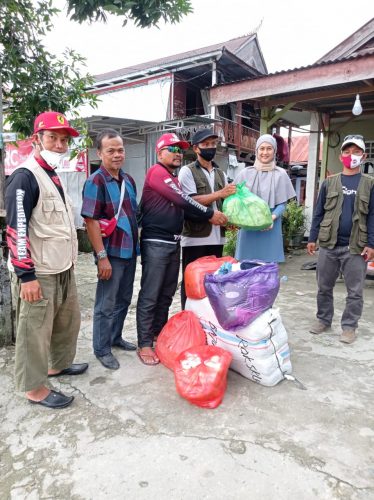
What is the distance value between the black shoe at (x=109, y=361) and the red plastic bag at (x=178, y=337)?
0.33 meters

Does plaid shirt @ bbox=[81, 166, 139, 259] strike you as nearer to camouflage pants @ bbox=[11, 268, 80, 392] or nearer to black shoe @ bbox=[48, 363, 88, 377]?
camouflage pants @ bbox=[11, 268, 80, 392]

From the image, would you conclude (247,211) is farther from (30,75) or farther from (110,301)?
(30,75)

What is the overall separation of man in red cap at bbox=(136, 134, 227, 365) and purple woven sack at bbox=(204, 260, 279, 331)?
51cm

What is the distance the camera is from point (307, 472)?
1.75 meters

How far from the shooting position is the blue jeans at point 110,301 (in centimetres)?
277

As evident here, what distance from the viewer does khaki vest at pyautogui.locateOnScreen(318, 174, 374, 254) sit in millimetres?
3168

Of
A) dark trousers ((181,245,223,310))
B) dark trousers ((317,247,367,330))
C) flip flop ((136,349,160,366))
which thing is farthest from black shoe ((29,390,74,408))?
dark trousers ((317,247,367,330))

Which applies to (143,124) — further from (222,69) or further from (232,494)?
(232,494)

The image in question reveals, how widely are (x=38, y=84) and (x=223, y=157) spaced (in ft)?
34.6

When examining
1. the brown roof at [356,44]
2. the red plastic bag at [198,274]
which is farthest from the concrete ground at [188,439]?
the brown roof at [356,44]

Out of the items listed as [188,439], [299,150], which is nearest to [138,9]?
[188,439]

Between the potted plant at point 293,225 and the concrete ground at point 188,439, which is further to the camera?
the potted plant at point 293,225

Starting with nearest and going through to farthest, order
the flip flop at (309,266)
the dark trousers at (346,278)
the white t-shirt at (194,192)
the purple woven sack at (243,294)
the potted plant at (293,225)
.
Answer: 1. the purple woven sack at (243,294)
2. the white t-shirt at (194,192)
3. the dark trousers at (346,278)
4. the flip flop at (309,266)
5. the potted plant at (293,225)

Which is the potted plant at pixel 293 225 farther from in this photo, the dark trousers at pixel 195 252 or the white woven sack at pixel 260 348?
the white woven sack at pixel 260 348
